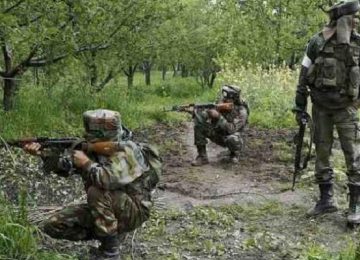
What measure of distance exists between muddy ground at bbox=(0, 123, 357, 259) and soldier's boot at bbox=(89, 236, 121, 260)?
214 millimetres

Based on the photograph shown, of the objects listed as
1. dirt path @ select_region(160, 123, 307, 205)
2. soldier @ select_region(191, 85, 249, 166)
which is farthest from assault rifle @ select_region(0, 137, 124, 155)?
soldier @ select_region(191, 85, 249, 166)

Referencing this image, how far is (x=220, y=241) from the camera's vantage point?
17.7 feet

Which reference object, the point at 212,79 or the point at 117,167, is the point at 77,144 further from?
the point at 212,79

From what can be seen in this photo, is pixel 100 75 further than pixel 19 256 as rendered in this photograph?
Yes

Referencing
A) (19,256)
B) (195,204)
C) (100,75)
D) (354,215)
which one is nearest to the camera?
(19,256)

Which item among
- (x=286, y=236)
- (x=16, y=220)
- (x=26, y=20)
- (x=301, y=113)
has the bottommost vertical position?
(x=286, y=236)

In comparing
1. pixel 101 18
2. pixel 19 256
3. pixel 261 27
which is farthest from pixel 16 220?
pixel 261 27

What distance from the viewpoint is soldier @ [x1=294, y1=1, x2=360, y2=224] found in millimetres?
5742

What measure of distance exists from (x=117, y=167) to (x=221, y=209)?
2338 mm

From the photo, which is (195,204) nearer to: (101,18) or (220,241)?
(220,241)

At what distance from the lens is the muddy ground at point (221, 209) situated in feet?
17.0

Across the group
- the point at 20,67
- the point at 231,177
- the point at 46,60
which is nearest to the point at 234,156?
the point at 231,177

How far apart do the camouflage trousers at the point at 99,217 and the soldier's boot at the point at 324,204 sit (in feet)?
7.49

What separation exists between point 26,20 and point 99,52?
3640mm
